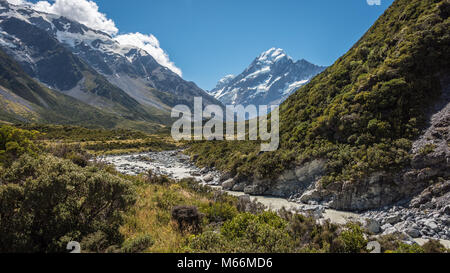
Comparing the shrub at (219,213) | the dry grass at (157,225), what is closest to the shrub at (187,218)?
the dry grass at (157,225)

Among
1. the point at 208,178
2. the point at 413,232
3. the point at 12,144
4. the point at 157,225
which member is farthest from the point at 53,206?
the point at 208,178

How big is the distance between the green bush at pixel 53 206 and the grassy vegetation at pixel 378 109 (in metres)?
15.5

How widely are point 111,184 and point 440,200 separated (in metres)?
16.5

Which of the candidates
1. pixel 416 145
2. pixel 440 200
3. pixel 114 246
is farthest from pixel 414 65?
pixel 114 246

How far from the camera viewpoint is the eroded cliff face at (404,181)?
45.2 ft

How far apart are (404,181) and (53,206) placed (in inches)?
715

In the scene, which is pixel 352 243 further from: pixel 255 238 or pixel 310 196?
pixel 310 196

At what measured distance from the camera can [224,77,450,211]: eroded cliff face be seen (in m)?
13.8

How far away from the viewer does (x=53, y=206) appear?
6.24 meters

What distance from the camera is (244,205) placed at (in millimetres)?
13805

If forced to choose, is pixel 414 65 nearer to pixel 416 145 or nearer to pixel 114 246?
pixel 416 145

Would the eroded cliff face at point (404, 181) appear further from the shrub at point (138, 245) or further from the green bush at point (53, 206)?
the green bush at point (53, 206)

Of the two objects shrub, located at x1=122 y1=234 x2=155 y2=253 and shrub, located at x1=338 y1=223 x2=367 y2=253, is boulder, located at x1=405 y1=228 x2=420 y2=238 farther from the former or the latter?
shrub, located at x1=122 y1=234 x2=155 y2=253

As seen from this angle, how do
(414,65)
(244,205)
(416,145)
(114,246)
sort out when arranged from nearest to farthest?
(114,246) < (244,205) < (416,145) < (414,65)
